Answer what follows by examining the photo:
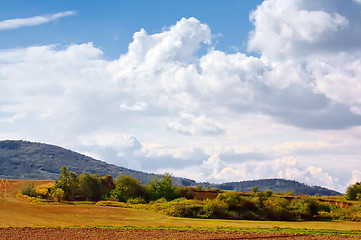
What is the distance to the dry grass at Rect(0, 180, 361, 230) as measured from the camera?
114 feet

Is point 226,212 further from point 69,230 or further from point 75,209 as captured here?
point 69,230

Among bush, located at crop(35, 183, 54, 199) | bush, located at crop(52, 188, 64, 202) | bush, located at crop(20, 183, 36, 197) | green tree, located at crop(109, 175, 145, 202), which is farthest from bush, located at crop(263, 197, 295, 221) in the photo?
bush, located at crop(20, 183, 36, 197)

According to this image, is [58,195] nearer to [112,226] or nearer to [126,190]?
[126,190]

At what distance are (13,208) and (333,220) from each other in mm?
33578

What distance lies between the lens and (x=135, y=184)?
2211 inches

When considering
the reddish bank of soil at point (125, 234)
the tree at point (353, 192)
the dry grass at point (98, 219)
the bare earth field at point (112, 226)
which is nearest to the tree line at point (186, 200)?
the tree at point (353, 192)

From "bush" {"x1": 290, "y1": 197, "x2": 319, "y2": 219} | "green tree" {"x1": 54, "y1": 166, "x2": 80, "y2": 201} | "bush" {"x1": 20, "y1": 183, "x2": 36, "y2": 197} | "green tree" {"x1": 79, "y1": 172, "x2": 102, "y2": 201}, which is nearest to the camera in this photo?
"bush" {"x1": 290, "y1": 197, "x2": 319, "y2": 219}

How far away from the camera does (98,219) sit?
121 ft

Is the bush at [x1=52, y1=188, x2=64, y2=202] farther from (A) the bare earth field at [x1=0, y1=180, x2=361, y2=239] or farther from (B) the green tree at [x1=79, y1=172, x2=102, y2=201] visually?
(B) the green tree at [x1=79, y1=172, x2=102, y2=201]

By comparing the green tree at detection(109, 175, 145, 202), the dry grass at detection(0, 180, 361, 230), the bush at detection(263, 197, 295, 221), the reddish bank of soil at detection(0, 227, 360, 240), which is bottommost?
the reddish bank of soil at detection(0, 227, 360, 240)

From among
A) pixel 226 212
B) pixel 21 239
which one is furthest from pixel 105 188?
pixel 21 239

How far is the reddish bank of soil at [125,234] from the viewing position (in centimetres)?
2795

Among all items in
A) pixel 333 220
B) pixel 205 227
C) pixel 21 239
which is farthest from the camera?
pixel 333 220

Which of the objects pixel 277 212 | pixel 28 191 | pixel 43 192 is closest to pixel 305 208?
pixel 277 212
